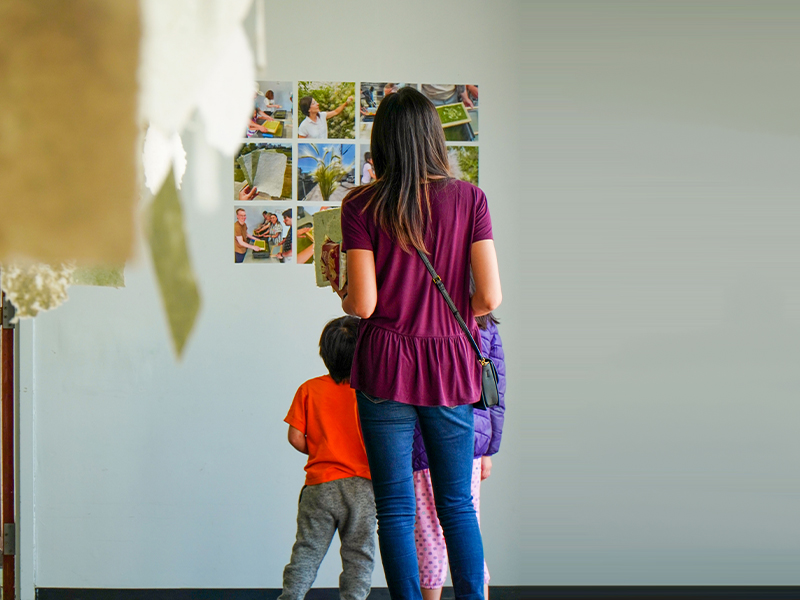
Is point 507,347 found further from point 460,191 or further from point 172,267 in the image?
point 172,267

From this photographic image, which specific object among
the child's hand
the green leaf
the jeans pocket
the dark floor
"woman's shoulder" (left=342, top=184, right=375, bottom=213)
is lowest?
the dark floor

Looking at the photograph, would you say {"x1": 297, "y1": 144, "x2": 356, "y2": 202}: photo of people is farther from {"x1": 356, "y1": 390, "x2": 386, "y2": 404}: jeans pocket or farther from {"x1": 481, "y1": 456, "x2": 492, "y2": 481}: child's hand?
{"x1": 356, "y1": 390, "x2": 386, "y2": 404}: jeans pocket

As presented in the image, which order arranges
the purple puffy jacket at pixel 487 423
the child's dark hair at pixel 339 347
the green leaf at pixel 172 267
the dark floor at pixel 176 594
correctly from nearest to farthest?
the green leaf at pixel 172 267 → the purple puffy jacket at pixel 487 423 → the child's dark hair at pixel 339 347 → the dark floor at pixel 176 594

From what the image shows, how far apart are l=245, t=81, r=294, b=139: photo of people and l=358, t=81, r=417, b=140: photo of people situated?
0.23 meters

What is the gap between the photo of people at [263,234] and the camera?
2182 mm

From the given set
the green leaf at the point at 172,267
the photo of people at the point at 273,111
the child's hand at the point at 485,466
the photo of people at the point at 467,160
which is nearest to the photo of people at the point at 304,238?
the photo of people at the point at 273,111

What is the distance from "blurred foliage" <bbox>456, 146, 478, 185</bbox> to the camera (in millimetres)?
2201

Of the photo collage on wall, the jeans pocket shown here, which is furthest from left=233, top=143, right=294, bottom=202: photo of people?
the jeans pocket

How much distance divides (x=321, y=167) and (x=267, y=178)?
0.62ft

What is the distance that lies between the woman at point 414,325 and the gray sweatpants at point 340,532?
0.50 metres

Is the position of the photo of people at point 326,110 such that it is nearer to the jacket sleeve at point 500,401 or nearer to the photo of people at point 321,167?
the photo of people at point 321,167

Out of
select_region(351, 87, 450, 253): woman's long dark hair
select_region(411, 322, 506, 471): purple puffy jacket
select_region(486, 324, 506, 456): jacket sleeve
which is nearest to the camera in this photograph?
select_region(351, 87, 450, 253): woman's long dark hair

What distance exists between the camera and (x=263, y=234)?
2189mm

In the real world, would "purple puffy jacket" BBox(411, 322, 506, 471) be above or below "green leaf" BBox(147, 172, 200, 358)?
below
